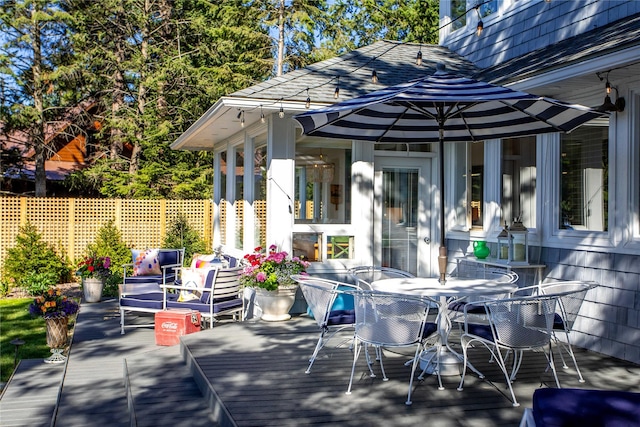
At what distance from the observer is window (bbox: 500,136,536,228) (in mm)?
7219

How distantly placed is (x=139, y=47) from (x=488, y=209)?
15.3m

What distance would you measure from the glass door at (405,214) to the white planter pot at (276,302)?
1.52 metres

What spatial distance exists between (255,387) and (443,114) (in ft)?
8.98

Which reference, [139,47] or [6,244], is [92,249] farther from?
[139,47]

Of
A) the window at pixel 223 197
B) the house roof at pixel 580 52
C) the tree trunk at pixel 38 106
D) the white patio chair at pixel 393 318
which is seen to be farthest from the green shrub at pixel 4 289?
the white patio chair at pixel 393 318

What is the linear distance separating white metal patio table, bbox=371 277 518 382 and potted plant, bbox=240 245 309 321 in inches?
87.8

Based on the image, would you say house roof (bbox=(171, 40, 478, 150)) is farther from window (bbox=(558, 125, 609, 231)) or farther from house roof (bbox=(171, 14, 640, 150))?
window (bbox=(558, 125, 609, 231))

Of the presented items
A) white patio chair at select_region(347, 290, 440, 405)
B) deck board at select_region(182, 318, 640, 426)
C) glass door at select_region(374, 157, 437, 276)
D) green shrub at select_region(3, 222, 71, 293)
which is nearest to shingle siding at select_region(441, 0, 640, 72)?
glass door at select_region(374, 157, 437, 276)

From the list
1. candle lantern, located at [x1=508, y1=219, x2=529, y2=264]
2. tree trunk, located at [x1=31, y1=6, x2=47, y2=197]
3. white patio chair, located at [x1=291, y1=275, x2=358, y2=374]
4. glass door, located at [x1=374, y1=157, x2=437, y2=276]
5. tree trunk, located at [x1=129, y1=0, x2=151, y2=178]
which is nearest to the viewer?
white patio chair, located at [x1=291, y1=275, x2=358, y2=374]

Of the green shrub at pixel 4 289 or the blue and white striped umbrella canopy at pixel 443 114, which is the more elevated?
the blue and white striped umbrella canopy at pixel 443 114

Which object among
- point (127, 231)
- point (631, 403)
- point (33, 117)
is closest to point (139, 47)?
point (33, 117)

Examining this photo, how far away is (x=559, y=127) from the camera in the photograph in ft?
18.6

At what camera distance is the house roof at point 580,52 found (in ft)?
17.0

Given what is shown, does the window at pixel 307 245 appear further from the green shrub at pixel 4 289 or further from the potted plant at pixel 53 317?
the green shrub at pixel 4 289
